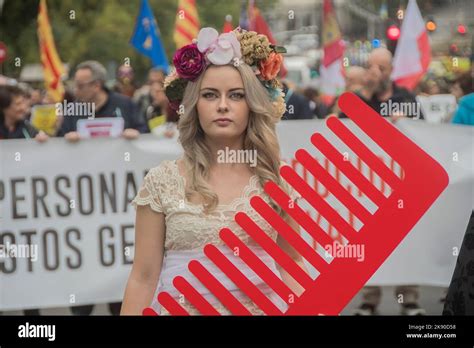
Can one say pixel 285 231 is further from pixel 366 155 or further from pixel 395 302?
pixel 395 302

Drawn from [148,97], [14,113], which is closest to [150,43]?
[148,97]

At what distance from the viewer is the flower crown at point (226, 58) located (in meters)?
3.83

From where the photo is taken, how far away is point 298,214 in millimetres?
3938

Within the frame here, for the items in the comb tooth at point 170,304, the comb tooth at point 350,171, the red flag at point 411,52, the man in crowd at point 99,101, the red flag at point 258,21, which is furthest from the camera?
the man in crowd at point 99,101

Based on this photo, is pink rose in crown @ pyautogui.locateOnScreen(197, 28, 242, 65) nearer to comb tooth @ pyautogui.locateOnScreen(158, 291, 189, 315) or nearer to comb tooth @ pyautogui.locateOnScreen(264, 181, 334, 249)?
comb tooth @ pyautogui.locateOnScreen(264, 181, 334, 249)

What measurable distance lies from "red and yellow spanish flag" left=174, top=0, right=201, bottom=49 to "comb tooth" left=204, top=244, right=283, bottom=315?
1200mm

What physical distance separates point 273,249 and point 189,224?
1.13ft

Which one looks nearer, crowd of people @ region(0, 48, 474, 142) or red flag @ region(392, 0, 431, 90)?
red flag @ region(392, 0, 431, 90)

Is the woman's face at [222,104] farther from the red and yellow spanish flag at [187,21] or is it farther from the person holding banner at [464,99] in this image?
the person holding banner at [464,99]

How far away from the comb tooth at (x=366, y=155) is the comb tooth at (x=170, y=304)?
95 centimetres

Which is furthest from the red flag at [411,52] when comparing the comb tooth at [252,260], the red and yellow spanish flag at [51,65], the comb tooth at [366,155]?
the red and yellow spanish flag at [51,65]

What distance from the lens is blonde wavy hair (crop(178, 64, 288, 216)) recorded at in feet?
12.4

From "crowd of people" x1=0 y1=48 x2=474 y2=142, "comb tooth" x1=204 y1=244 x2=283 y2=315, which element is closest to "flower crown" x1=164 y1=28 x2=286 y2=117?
"comb tooth" x1=204 y1=244 x2=283 y2=315

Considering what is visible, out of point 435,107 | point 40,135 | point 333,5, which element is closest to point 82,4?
point 333,5
